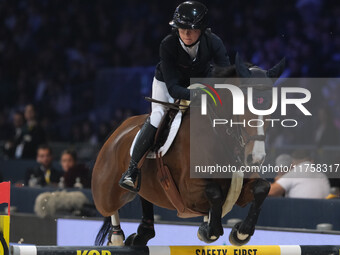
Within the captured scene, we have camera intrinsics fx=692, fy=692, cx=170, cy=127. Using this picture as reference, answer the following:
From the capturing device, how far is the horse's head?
4.32 metres

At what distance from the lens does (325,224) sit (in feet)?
19.4

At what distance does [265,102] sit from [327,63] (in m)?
6.09

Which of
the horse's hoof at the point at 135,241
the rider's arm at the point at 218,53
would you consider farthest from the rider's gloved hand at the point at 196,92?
the horse's hoof at the point at 135,241

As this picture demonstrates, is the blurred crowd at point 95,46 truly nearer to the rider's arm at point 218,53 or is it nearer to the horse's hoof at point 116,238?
the horse's hoof at point 116,238

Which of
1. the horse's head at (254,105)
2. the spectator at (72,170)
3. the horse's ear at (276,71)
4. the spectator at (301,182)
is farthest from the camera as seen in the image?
the spectator at (72,170)

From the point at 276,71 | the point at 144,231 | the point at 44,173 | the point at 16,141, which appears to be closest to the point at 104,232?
the point at 144,231

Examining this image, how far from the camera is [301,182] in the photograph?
22.1 feet

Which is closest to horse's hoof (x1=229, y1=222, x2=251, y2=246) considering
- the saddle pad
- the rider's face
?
the saddle pad

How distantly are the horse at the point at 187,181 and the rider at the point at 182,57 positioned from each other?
21 centimetres

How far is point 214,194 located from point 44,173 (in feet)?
15.6

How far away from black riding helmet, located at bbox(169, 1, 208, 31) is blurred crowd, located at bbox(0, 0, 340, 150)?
4427mm

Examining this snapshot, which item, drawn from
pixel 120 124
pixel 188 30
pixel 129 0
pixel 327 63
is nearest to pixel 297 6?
pixel 327 63

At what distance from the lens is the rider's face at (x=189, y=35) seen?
482 cm

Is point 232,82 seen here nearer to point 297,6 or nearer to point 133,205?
point 133,205
